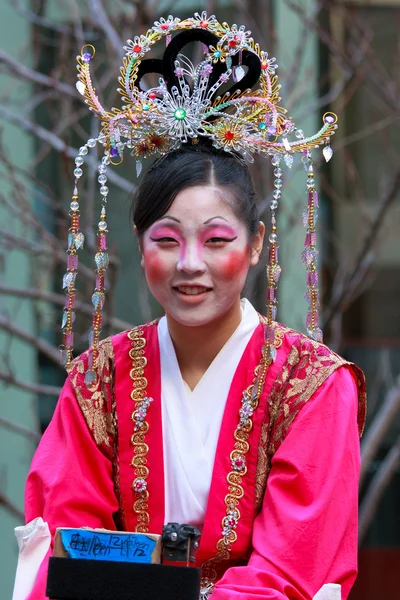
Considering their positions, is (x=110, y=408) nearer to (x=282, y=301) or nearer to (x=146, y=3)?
(x=146, y=3)

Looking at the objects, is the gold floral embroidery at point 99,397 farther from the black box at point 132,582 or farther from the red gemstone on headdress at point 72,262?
the black box at point 132,582

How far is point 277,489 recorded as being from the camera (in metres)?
2.36

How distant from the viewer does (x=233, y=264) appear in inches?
95.6

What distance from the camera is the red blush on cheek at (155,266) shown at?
2426 millimetres

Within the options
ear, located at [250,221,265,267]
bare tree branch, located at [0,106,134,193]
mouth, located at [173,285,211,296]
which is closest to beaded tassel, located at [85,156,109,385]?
mouth, located at [173,285,211,296]

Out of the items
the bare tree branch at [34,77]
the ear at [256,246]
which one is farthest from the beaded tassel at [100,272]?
the bare tree branch at [34,77]

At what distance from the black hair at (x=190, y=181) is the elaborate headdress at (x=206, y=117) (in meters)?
0.04

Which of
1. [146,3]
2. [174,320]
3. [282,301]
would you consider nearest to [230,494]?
[174,320]

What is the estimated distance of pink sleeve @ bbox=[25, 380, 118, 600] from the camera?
2426 mm

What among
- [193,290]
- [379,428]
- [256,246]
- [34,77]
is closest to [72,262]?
[193,290]

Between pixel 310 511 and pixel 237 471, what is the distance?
0.71 feet

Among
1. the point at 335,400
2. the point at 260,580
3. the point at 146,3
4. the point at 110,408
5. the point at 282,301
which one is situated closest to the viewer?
the point at 260,580

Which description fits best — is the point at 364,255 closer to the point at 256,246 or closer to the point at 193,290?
the point at 256,246

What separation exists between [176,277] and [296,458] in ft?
1.56
